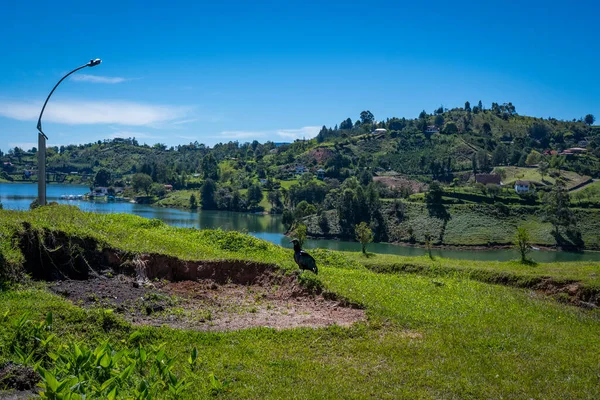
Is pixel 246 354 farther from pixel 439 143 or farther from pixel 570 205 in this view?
pixel 439 143

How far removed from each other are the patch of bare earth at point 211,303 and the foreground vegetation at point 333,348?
0.57 metres

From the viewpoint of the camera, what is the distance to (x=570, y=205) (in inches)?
3243

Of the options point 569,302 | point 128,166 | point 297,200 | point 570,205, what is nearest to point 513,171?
point 570,205

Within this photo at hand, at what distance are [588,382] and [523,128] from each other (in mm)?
178664

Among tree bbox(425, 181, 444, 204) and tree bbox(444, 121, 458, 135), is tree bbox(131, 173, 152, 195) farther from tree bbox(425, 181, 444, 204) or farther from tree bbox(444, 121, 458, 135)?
tree bbox(444, 121, 458, 135)

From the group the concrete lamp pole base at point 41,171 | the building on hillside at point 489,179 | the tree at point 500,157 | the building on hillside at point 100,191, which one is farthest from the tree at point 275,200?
the concrete lamp pole base at point 41,171

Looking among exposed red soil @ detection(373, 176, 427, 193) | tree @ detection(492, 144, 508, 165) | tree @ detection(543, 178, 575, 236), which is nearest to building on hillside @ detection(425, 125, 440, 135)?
tree @ detection(492, 144, 508, 165)

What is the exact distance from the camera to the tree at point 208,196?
108 meters

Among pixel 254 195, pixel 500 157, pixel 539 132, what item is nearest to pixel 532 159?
pixel 500 157

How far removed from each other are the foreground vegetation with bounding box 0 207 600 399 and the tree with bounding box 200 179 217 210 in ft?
316

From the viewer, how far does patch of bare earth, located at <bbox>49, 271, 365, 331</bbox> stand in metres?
9.17

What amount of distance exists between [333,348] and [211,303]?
3.63m

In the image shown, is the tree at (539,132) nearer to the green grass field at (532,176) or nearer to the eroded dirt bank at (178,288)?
the green grass field at (532,176)

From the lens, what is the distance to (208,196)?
4311 inches
